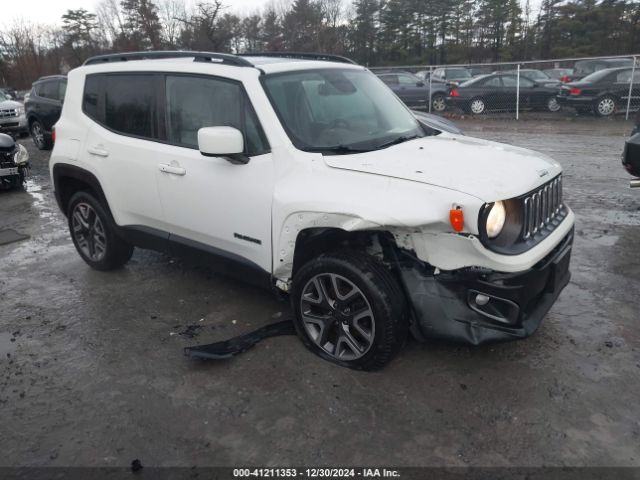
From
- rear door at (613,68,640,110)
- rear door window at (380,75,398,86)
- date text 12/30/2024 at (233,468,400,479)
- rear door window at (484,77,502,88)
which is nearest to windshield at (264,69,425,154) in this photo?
date text 12/30/2024 at (233,468,400,479)

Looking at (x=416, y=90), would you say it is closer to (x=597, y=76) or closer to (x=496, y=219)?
(x=597, y=76)

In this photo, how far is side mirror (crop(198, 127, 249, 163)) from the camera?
3.30m

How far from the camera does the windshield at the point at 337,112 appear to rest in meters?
3.51

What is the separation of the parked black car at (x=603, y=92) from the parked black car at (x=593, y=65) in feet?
4.35

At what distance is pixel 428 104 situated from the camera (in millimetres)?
18703

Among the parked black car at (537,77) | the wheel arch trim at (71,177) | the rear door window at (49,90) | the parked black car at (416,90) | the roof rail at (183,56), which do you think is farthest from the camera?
the parked black car at (416,90)

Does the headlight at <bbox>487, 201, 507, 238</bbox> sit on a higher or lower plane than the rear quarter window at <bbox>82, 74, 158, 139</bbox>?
lower

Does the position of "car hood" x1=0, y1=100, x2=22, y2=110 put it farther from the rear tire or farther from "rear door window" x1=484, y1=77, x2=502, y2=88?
"rear door window" x1=484, y1=77, x2=502, y2=88

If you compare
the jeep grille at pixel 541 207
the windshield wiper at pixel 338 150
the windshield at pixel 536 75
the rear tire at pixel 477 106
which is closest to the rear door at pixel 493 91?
the rear tire at pixel 477 106

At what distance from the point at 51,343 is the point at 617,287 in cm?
464

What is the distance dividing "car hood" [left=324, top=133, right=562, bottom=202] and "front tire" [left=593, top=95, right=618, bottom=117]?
14.7 metres

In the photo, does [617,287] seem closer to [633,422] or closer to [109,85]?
[633,422]

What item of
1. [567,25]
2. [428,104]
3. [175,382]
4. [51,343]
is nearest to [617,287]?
[175,382]

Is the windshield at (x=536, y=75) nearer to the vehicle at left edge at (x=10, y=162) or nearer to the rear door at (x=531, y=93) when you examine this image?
the rear door at (x=531, y=93)
